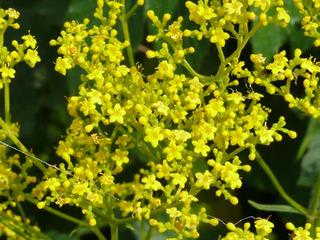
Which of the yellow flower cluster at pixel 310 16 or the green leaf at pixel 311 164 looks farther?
the green leaf at pixel 311 164

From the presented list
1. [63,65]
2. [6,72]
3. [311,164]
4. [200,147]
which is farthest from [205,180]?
[311,164]

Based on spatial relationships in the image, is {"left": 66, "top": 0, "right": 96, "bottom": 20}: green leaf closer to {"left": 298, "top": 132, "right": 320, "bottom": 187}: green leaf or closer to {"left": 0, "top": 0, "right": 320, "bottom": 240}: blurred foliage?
{"left": 0, "top": 0, "right": 320, "bottom": 240}: blurred foliage

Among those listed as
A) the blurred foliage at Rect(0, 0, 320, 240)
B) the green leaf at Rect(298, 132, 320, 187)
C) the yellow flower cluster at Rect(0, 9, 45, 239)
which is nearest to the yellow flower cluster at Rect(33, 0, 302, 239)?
the yellow flower cluster at Rect(0, 9, 45, 239)

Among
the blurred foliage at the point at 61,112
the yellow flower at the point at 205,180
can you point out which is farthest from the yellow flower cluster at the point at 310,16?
the blurred foliage at the point at 61,112

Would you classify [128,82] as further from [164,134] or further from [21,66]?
[21,66]

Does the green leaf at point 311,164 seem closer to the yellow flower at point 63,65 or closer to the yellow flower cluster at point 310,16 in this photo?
the yellow flower cluster at point 310,16

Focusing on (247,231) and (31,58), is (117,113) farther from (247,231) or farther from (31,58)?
(247,231)
